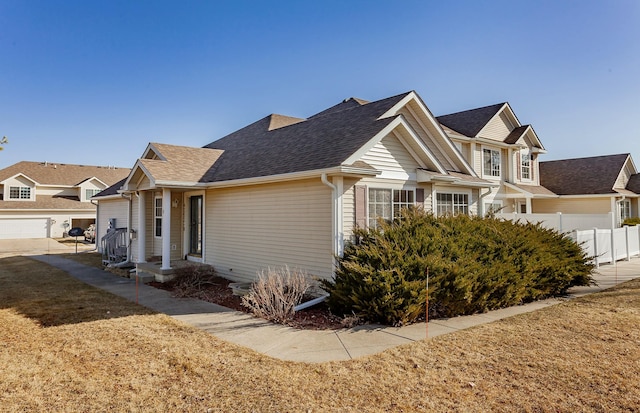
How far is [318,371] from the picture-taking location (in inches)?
190

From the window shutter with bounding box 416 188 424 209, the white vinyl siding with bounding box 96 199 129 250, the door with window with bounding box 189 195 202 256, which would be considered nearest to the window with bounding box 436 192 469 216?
the window shutter with bounding box 416 188 424 209

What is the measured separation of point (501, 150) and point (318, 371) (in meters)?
20.7

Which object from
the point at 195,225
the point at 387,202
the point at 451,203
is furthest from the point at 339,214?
the point at 195,225

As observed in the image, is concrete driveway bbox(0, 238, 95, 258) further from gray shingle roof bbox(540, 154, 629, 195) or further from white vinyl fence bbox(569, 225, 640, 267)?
gray shingle roof bbox(540, 154, 629, 195)

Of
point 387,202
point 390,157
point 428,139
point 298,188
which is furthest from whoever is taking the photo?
point 428,139

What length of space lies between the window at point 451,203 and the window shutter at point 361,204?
380 cm

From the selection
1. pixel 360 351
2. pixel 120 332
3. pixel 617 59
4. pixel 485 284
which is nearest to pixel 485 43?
pixel 617 59

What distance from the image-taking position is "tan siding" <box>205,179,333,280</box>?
9000mm

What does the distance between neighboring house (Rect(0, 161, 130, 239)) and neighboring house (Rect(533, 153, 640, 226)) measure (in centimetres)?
3933

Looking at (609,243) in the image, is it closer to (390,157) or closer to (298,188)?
(390,157)

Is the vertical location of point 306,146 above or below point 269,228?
above

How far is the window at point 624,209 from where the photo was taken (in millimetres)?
26769

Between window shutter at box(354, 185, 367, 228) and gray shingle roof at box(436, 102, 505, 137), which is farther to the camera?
gray shingle roof at box(436, 102, 505, 137)

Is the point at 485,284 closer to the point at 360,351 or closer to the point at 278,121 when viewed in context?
the point at 360,351
